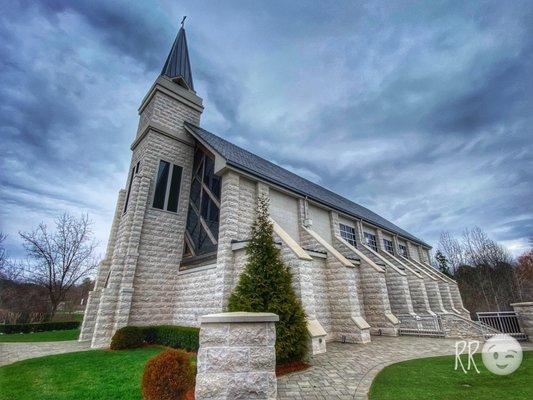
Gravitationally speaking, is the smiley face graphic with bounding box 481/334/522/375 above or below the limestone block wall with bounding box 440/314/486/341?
below

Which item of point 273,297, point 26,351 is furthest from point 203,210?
point 26,351

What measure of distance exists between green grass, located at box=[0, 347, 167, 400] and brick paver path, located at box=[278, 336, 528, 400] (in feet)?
10.3

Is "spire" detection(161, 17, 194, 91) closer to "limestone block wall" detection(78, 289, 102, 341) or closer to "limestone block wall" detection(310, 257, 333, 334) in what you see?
"limestone block wall" detection(78, 289, 102, 341)

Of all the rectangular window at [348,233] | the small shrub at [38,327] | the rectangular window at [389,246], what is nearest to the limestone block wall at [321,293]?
the rectangular window at [348,233]

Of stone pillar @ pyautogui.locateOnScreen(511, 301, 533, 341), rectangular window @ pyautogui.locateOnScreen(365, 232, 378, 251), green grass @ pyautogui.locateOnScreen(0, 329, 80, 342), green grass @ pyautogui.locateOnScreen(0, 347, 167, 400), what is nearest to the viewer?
green grass @ pyautogui.locateOnScreen(0, 347, 167, 400)

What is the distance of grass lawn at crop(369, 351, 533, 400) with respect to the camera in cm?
422

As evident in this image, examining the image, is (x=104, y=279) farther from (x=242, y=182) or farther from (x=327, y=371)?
(x=327, y=371)

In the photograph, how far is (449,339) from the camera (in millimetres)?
10898

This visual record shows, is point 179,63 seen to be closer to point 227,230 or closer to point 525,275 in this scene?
point 227,230

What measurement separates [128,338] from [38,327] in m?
11.9

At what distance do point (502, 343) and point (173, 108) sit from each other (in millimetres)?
18597

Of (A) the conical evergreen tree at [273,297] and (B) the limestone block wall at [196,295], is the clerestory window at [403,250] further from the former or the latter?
(B) the limestone block wall at [196,295]

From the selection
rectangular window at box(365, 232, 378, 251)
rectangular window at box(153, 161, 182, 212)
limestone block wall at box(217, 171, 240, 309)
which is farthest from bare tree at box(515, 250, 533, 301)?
rectangular window at box(153, 161, 182, 212)

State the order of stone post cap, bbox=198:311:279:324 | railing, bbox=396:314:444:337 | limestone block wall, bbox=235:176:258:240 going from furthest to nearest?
railing, bbox=396:314:444:337 < limestone block wall, bbox=235:176:258:240 < stone post cap, bbox=198:311:279:324
